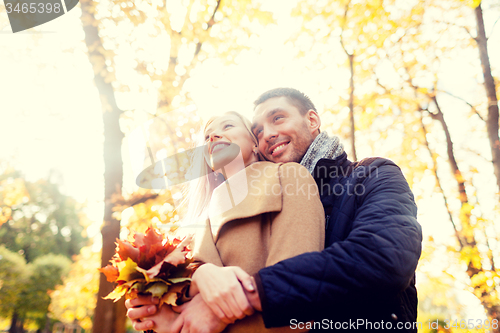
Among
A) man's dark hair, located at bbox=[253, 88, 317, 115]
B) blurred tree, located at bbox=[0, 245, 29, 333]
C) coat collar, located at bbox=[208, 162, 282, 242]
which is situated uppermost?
man's dark hair, located at bbox=[253, 88, 317, 115]

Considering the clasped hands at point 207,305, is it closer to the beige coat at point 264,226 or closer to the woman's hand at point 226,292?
the woman's hand at point 226,292

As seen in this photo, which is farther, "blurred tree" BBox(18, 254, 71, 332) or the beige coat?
"blurred tree" BBox(18, 254, 71, 332)

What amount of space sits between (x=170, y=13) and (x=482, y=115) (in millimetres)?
6663

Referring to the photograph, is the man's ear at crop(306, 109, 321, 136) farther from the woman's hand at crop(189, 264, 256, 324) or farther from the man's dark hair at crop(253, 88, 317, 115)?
the woman's hand at crop(189, 264, 256, 324)

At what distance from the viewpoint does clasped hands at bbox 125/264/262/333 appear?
115cm

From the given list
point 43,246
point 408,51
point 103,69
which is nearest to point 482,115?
point 408,51

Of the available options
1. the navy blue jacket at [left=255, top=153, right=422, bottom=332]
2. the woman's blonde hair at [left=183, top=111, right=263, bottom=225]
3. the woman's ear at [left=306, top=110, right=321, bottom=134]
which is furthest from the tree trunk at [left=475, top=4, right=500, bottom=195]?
the woman's blonde hair at [left=183, top=111, right=263, bottom=225]

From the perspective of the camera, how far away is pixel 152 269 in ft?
3.98

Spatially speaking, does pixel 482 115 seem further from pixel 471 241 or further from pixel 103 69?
pixel 103 69

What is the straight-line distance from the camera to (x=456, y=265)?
4871mm

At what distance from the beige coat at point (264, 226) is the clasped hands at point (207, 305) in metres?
0.11

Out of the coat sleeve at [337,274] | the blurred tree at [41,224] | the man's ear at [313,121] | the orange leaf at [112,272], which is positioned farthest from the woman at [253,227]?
the blurred tree at [41,224]

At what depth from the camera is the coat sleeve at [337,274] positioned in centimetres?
114

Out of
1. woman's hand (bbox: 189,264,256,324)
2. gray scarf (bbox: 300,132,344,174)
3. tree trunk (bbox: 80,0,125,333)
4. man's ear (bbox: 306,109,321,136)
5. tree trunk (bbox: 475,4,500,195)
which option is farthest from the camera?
tree trunk (bbox: 475,4,500,195)
